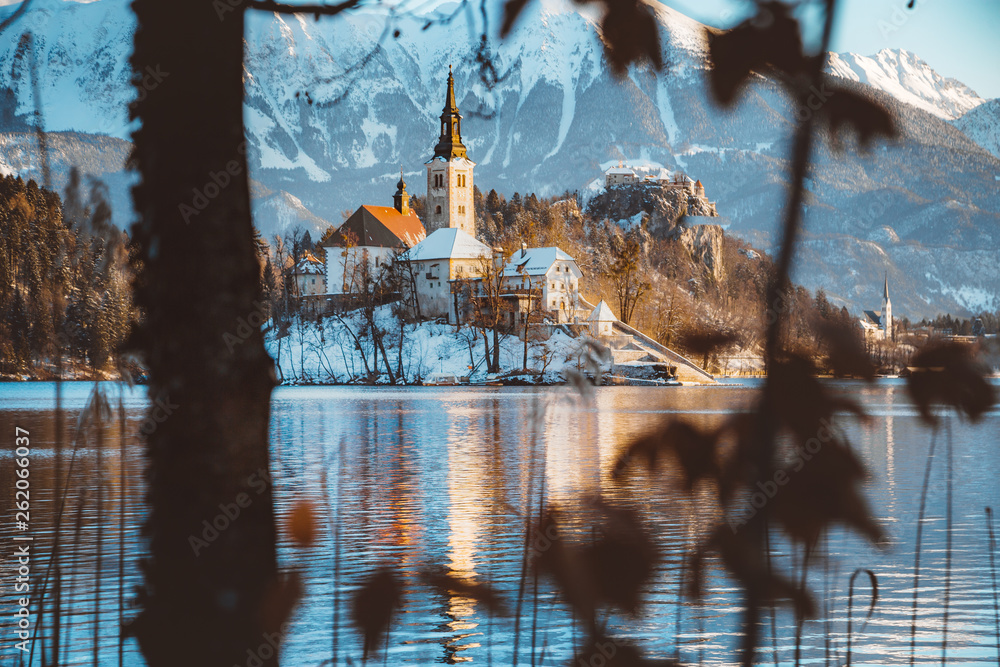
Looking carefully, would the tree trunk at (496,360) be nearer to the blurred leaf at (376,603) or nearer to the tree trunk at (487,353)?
the tree trunk at (487,353)

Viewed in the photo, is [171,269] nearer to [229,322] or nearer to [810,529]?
[229,322]

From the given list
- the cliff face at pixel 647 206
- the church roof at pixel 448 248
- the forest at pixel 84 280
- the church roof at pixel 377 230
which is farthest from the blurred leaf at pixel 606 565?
the cliff face at pixel 647 206

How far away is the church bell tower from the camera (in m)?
123

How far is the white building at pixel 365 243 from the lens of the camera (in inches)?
4318

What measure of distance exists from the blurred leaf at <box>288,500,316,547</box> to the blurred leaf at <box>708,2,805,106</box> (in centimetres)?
159

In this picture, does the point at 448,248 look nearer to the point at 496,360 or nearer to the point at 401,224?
the point at 496,360

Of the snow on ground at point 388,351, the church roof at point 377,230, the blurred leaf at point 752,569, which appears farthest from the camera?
the church roof at point 377,230

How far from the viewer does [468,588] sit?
7.32 feet

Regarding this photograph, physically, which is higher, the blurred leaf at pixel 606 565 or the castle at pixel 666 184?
the castle at pixel 666 184

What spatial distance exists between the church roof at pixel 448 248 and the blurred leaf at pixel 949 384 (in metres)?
96.4

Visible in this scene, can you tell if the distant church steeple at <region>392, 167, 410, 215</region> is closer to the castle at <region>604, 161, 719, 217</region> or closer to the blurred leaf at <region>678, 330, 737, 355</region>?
the castle at <region>604, 161, 719, 217</region>

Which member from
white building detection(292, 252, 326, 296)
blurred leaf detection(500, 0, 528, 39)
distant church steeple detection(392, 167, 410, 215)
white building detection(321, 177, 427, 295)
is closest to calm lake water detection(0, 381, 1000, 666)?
blurred leaf detection(500, 0, 528, 39)

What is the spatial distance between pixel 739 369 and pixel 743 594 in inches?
22.1

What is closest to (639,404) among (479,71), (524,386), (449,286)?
(524,386)
